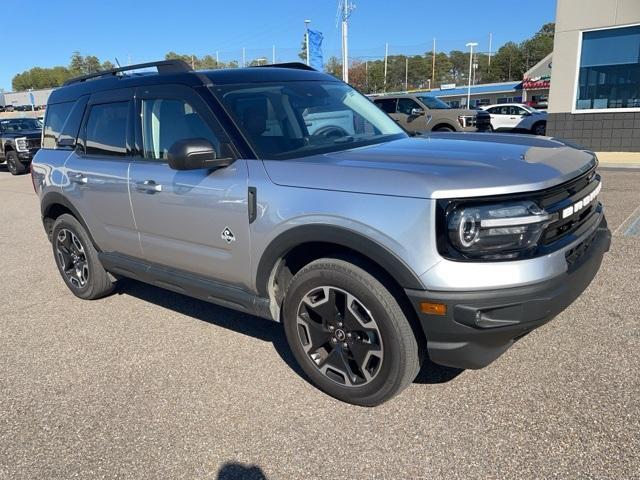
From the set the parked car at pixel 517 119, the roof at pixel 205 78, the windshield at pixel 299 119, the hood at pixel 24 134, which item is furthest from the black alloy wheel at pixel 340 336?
the parked car at pixel 517 119

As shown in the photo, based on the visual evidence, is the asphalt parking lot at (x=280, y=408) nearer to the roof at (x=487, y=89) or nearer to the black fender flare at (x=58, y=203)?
the black fender flare at (x=58, y=203)

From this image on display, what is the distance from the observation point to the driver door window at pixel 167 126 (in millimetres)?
3377

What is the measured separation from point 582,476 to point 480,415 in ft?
1.88

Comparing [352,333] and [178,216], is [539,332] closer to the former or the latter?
[352,333]

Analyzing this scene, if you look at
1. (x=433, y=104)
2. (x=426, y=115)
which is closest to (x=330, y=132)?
(x=426, y=115)

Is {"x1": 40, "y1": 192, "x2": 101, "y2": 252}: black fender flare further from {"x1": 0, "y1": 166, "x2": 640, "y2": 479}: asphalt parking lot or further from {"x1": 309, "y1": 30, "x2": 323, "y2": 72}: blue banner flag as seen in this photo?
{"x1": 309, "y1": 30, "x2": 323, "y2": 72}: blue banner flag

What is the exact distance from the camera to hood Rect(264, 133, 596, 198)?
7.84ft

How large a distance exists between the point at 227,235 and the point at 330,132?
3.32 ft

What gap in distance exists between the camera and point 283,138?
3271 mm

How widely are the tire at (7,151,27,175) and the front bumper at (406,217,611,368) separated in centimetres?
1840

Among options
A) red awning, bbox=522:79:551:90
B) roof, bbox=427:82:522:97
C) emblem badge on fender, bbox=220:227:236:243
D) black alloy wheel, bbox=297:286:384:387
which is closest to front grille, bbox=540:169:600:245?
black alloy wheel, bbox=297:286:384:387

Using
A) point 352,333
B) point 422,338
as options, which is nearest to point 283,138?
point 352,333

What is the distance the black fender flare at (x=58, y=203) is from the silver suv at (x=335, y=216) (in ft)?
0.45

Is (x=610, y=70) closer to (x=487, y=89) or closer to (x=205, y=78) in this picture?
(x=205, y=78)
